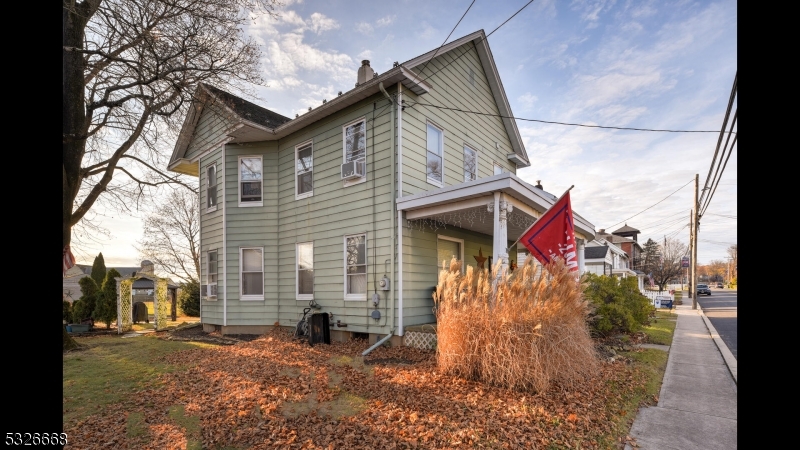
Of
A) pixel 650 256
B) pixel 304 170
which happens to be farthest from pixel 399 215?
pixel 650 256

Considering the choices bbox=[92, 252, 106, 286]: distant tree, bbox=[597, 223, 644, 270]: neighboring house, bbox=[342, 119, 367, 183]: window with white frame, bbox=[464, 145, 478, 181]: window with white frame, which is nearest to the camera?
bbox=[342, 119, 367, 183]: window with white frame

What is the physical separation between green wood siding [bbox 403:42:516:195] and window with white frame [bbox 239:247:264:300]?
5.46 m

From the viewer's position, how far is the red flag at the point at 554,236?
6660 millimetres

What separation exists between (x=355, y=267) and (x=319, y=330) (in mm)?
1731

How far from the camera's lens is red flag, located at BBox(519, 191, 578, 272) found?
21.9 ft

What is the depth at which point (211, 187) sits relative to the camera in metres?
12.8

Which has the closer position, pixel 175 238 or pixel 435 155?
pixel 435 155

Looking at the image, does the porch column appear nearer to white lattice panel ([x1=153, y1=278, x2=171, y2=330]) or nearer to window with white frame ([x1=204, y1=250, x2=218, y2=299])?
window with white frame ([x1=204, y1=250, x2=218, y2=299])

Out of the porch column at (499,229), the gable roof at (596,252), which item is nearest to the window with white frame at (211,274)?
the porch column at (499,229)

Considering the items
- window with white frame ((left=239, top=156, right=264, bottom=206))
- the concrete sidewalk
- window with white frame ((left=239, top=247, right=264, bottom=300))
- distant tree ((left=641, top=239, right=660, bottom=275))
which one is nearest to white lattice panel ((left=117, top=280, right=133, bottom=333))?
window with white frame ((left=239, top=247, right=264, bottom=300))

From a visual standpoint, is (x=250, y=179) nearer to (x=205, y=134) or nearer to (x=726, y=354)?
(x=205, y=134)
